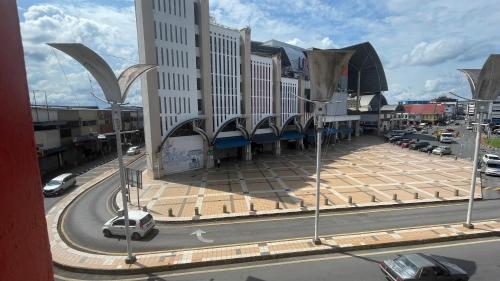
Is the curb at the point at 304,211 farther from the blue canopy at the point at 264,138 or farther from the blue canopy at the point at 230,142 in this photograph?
the blue canopy at the point at 264,138

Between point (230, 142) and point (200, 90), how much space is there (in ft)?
29.1

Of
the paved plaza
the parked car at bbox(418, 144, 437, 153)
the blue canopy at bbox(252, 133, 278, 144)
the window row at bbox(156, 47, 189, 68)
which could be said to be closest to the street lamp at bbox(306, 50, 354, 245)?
the paved plaza

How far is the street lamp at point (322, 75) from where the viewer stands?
14.8 meters

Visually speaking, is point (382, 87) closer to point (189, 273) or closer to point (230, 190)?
point (230, 190)

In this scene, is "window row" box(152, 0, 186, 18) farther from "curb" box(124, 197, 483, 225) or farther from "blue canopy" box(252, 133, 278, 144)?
"curb" box(124, 197, 483, 225)

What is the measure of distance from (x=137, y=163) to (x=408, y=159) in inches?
1754

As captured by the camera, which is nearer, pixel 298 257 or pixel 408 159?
pixel 298 257

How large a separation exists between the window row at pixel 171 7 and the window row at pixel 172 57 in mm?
4567

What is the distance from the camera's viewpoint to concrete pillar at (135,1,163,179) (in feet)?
101

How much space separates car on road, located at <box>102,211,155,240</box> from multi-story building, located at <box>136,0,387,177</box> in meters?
15.2

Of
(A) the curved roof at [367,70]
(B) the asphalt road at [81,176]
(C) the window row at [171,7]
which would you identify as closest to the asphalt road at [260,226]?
(B) the asphalt road at [81,176]

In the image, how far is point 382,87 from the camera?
8038 centimetres

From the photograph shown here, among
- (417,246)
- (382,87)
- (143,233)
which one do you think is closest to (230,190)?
(143,233)

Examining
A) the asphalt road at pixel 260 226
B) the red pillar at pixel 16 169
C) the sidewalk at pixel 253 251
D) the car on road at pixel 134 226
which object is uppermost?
the red pillar at pixel 16 169
